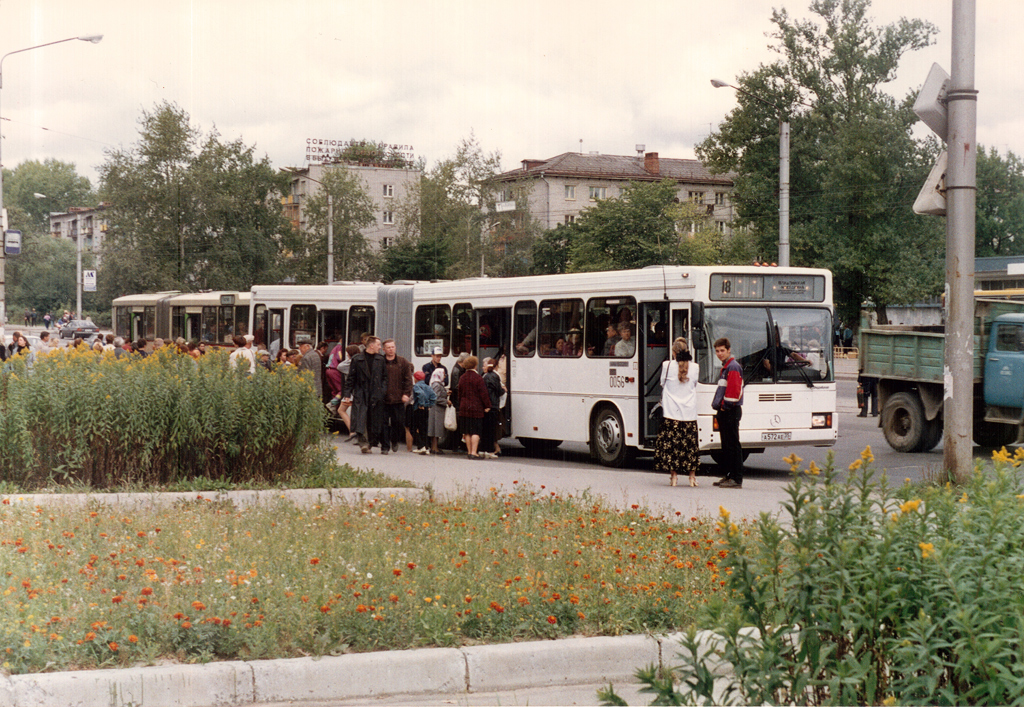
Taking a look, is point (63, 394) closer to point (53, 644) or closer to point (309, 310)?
point (53, 644)

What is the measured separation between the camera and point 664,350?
53.4 ft

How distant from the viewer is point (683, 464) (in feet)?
47.1

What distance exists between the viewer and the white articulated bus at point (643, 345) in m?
15.9

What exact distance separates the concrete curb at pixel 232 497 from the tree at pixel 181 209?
176 ft

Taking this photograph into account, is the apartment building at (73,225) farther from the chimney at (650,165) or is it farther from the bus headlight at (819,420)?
the bus headlight at (819,420)

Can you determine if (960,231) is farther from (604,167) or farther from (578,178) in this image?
(604,167)

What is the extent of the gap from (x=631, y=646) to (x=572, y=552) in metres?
1.92

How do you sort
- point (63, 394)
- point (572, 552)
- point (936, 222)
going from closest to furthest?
point (572, 552), point (63, 394), point (936, 222)

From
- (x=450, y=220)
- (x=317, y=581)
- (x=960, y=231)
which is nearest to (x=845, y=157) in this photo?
(x=450, y=220)

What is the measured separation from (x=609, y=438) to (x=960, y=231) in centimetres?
766

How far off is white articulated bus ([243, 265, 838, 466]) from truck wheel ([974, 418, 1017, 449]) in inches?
127

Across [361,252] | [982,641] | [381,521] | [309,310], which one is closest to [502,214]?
[361,252]

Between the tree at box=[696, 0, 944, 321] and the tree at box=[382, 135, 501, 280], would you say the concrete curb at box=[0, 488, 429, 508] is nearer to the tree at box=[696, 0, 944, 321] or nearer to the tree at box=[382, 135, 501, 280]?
the tree at box=[696, 0, 944, 321]

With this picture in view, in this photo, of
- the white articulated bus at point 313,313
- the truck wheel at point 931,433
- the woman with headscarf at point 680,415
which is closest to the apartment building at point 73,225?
the white articulated bus at point 313,313
